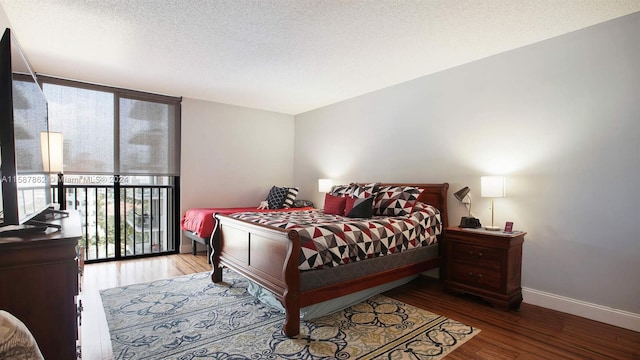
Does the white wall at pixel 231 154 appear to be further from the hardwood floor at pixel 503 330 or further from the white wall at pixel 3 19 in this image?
the white wall at pixel 3 19

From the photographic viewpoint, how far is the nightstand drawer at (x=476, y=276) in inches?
113

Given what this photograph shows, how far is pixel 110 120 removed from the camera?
14.4 ft

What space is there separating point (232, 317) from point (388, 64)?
118 inches

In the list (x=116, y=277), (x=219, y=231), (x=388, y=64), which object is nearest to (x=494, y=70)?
(x=388, y=64)

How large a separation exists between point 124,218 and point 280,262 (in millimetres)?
3384

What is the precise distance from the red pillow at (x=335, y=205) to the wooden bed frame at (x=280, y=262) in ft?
3.06

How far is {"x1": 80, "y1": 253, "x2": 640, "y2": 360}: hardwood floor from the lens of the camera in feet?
6.98

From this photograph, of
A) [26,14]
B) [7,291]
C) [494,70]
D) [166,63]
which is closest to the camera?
[7,291]

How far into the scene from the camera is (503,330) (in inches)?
96.4

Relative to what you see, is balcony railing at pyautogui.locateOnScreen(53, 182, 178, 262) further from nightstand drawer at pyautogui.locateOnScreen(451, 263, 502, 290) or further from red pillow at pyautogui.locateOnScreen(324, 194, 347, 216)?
nightstand drawer at pyautogui.locateOnScreen(451, 263, 502, 290)

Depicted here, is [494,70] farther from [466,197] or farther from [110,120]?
[110,120]

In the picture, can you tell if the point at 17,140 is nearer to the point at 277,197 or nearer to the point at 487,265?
the point at 487,265

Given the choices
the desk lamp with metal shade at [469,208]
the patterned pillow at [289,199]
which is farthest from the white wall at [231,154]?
the desk lamp with metal shade at [469,208]

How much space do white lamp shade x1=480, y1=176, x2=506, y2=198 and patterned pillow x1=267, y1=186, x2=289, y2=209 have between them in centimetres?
309
